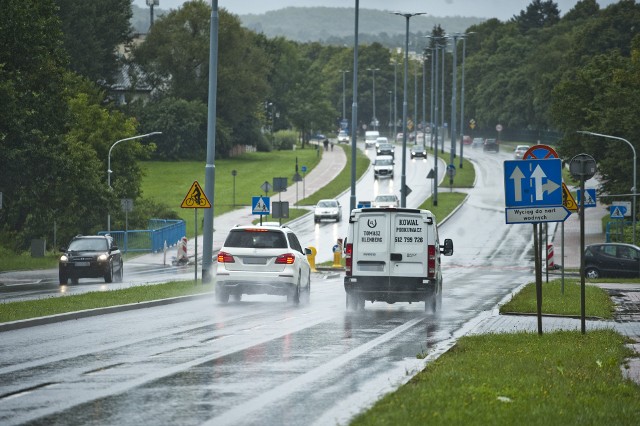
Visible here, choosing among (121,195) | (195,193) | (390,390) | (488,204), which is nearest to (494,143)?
(488,204)

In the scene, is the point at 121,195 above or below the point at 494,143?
below

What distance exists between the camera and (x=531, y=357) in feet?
53.5

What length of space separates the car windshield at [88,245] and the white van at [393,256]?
17.6m

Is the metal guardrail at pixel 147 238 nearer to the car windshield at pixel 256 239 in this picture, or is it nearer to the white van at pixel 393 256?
the car windshield at pixel 256 239

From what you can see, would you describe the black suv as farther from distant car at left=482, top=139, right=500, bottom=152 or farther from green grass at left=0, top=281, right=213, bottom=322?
distant car at left=482, top=139, right=500, bottom=152

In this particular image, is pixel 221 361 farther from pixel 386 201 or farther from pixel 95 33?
pixel 95 33

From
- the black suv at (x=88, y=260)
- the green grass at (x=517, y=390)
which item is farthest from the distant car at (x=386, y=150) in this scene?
the green grass at (x=517, y=390)

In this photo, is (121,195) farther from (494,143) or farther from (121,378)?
(494,143)

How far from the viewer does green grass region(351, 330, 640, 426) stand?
35.5 feet

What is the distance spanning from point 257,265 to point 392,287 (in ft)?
11.7

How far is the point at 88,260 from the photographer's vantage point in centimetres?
4284

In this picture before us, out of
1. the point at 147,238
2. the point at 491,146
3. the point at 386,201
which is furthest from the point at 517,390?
the point at 491,146

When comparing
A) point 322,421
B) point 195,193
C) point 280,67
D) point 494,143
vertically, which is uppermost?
point 280,67

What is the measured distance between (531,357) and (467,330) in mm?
6318
